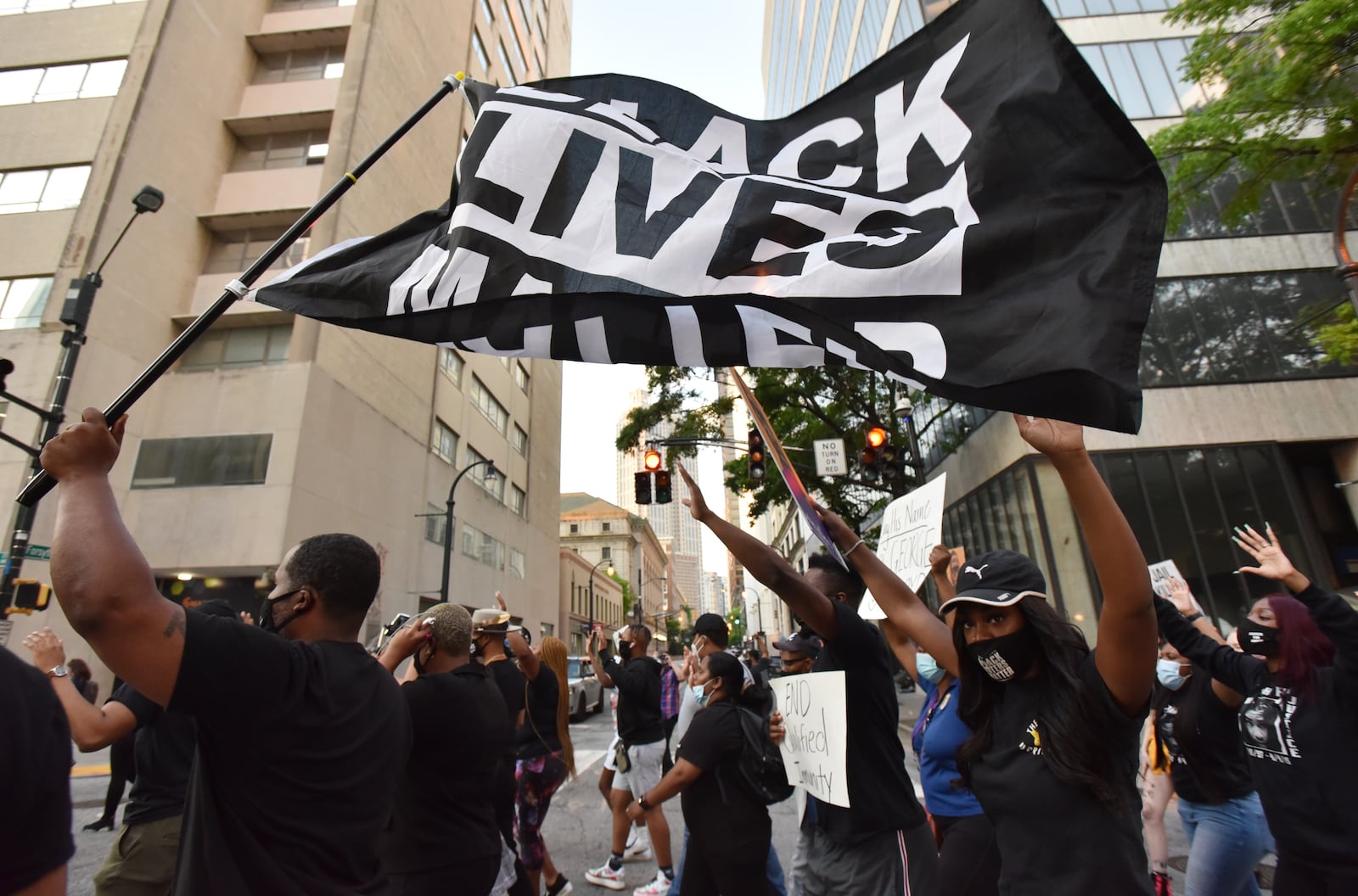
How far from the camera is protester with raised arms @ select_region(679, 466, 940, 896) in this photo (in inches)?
123

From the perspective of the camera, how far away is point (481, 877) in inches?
131

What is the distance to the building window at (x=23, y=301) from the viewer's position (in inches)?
786

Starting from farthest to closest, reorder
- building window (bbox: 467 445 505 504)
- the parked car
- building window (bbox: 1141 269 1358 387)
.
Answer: building window (bbox: 467 445 505 504) → the parked car → building window (bbox: 1141 269 1358 387)

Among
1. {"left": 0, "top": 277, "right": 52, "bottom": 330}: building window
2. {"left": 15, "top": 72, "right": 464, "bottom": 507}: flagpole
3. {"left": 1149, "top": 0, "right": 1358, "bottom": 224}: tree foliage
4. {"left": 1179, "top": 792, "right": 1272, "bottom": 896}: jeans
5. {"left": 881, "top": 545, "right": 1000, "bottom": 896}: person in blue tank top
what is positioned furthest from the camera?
{"left": 0, "top": 277, "right": 52, "bottom": 330}: building window

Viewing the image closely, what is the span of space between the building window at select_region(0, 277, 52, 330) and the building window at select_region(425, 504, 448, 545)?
1345 cm

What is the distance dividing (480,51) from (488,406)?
62.3 feet

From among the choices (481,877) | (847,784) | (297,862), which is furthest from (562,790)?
(297,862)

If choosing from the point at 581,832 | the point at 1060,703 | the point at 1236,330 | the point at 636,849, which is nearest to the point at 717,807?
the point at 1060,703

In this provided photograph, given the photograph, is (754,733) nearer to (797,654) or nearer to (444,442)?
(797,654)

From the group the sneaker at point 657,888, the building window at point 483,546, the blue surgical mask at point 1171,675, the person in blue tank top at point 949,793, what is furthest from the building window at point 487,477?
the person in blue tank top at point 949,793

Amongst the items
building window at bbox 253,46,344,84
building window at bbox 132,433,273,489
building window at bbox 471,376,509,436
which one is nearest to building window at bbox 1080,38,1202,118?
building window at bbox 253,46,344,84

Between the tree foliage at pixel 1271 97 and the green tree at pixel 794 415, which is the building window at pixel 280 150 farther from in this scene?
the tree foliage at pixel 1271 97

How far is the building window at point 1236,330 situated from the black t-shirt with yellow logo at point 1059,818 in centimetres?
1787

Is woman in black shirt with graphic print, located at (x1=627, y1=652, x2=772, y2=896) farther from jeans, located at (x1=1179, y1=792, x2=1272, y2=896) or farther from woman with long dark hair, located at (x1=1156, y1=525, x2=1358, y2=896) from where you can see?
jeans, located at (x1=1179, y1=792, x2=1272, y2=896)
